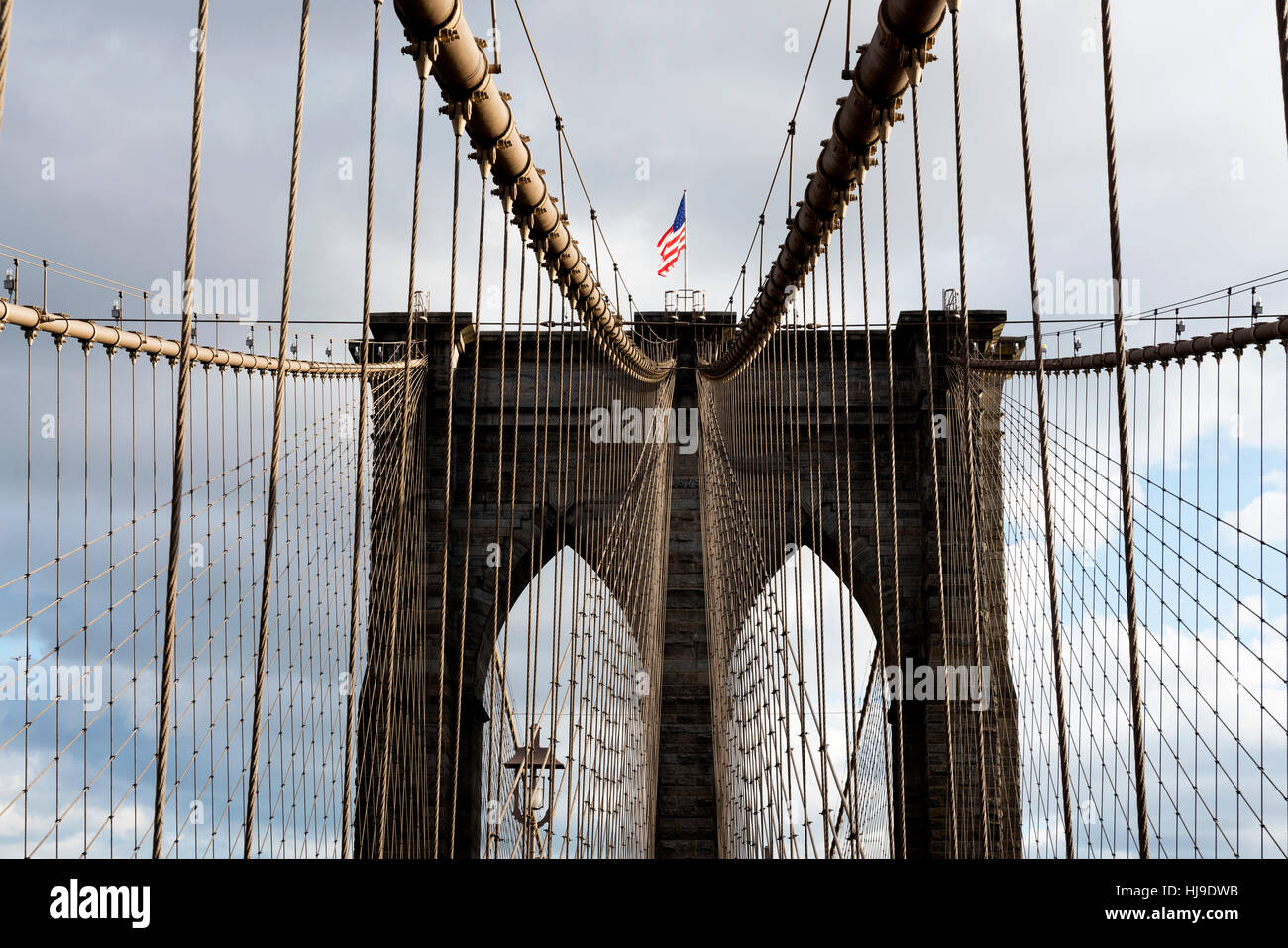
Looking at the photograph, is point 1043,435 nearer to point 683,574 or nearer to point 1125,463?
point 1125,463

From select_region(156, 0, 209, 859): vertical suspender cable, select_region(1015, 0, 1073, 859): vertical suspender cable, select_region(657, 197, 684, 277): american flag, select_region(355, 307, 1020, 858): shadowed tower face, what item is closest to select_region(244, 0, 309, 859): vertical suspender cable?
select_region(156, 0, 209, 859): vertical suspender cable

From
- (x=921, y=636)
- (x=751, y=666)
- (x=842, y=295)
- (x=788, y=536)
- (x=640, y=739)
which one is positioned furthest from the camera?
(x=788, y=536)

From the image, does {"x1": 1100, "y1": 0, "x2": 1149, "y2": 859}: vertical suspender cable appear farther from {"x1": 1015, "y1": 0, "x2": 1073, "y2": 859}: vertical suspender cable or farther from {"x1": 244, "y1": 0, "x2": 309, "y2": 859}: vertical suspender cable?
{"x1": 244, "y1": 0, "x2": 309, "y2": 859}: vertical suspender cable

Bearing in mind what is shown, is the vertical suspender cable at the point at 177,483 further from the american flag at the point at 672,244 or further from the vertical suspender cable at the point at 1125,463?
the american flag at the point at 672,244

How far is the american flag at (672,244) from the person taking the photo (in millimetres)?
14594

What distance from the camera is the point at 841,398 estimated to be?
1355cm

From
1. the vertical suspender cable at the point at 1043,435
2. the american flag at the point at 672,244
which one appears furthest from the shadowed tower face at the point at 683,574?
the vertical suspender cable at the point at 1043,435

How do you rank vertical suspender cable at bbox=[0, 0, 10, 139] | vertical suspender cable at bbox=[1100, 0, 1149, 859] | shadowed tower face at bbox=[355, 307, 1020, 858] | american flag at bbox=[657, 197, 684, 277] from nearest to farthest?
vertical suspender cable at bbox=[0, 0, 10, 139]
vertical suspender cable at bbox=[1100, 0, 1149, 859]
shadowed tower face at bbox=[355, 307, 1020, 858]
american flag at bbox=[657, 197, 684, 277]

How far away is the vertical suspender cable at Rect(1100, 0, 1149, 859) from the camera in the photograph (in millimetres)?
2242

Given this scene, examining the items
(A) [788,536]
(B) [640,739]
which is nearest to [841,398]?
(A) [788,536]

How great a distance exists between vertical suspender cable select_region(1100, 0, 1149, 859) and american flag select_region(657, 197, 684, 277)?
1212 centimetres

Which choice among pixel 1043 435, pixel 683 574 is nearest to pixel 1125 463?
pixel 1043 435
